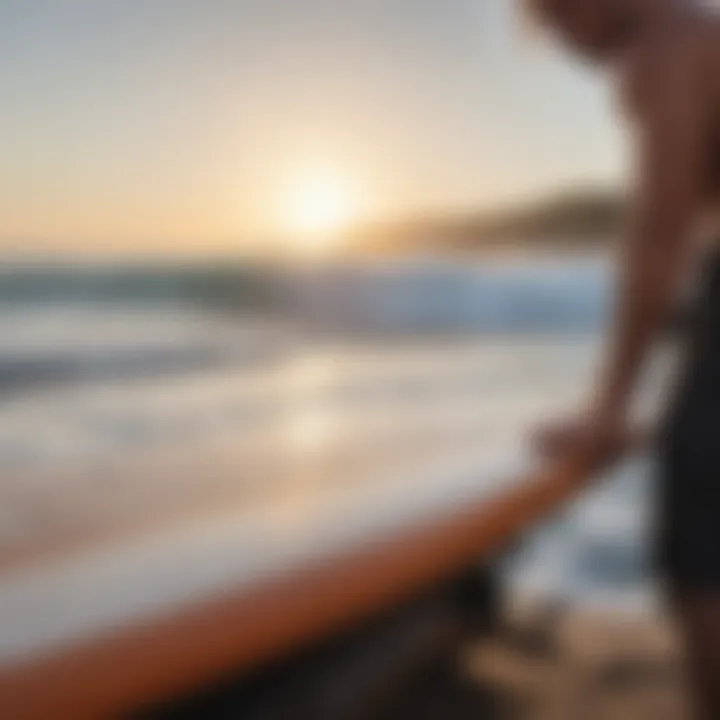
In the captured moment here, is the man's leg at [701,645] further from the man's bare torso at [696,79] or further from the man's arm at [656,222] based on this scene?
the man's bare torso at [696,79]

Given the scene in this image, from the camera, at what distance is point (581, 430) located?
3.04 ft

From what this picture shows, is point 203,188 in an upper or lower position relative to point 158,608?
upper

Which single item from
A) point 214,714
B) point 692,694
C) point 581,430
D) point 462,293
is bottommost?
point 692,694

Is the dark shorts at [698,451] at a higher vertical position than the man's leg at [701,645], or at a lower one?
higher

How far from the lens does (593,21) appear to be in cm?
92

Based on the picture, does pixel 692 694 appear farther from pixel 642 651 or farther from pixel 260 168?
pixel 260 168

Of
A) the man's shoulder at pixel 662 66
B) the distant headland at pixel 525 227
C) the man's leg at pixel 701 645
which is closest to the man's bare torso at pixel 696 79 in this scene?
the man's shoulder at pixel 662 66

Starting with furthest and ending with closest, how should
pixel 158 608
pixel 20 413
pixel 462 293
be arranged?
1. pixel 462 293
2. pixel 20 413
3. pixel 158 608

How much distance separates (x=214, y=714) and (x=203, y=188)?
1.11 feet

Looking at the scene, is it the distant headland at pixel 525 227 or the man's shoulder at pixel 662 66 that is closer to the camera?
the man's shoulder at pixel 662 66

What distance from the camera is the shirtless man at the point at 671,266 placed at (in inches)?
32.9

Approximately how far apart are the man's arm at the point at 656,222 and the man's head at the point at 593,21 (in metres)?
0.04

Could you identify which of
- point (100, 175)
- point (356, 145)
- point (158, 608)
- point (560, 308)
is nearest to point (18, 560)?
point (158, 608)

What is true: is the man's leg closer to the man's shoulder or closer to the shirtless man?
the shirtless man
